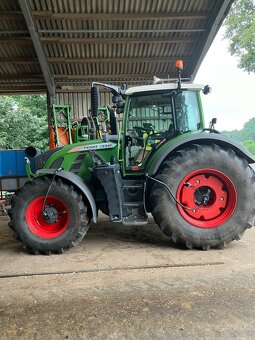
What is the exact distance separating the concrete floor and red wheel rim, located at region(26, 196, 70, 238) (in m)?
0.33

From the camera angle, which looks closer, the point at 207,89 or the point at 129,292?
the point at 129,292

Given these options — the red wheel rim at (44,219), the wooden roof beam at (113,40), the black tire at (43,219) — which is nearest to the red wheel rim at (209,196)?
the black tire at (43,219)

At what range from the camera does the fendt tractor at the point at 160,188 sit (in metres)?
4.24

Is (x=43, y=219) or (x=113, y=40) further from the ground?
(x=113, y=40)

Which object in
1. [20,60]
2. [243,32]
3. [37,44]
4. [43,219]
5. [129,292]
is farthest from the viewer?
[243,32]

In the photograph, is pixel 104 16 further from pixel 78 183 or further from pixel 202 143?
pixel 78 183

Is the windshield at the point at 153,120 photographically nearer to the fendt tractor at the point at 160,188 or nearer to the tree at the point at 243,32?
the fendt tractor at the point at 160,188

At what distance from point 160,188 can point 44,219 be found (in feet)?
5.21

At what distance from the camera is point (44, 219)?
4359 millimetres

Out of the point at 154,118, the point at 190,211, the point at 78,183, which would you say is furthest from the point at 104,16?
the point at 190,211

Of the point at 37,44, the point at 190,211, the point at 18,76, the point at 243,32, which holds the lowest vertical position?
the point at 190,211

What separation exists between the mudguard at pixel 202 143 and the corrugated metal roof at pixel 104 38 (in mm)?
4117

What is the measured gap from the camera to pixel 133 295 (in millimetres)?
2959

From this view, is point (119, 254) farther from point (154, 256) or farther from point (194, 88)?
point (194, 88)
